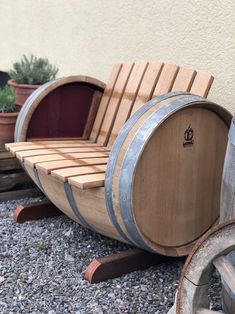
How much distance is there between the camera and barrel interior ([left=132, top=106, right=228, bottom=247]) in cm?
229

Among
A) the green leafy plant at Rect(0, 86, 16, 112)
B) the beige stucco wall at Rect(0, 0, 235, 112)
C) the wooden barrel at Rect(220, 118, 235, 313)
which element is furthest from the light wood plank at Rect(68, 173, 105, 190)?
the green leafy plant at Rect(0, 86, 16, 112)

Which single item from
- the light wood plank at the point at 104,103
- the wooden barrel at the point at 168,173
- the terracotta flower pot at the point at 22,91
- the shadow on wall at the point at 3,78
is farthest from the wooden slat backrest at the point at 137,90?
the shadow on wall at the point at 3,78

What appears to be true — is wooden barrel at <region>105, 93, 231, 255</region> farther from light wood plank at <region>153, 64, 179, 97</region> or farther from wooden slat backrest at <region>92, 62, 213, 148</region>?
light wood plank at <region>153, 64, 179, 97</region>

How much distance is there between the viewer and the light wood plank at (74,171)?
237 centimetres

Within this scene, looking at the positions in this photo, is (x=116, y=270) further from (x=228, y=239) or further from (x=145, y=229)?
(x=228, y=239)

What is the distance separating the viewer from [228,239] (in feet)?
5.31

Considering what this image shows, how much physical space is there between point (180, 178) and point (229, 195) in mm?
564

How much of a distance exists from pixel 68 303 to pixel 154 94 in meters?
1.29

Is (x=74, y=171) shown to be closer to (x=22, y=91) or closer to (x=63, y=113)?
(x=63, y=113)

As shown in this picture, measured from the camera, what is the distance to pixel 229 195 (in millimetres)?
1872

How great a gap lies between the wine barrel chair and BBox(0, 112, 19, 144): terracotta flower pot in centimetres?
56

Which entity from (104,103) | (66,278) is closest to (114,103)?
(104,103)

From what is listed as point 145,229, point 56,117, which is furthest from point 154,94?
point 145,229

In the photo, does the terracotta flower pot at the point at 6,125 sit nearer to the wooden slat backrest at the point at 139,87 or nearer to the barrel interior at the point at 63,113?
the barrel interior at the point at 63,113
